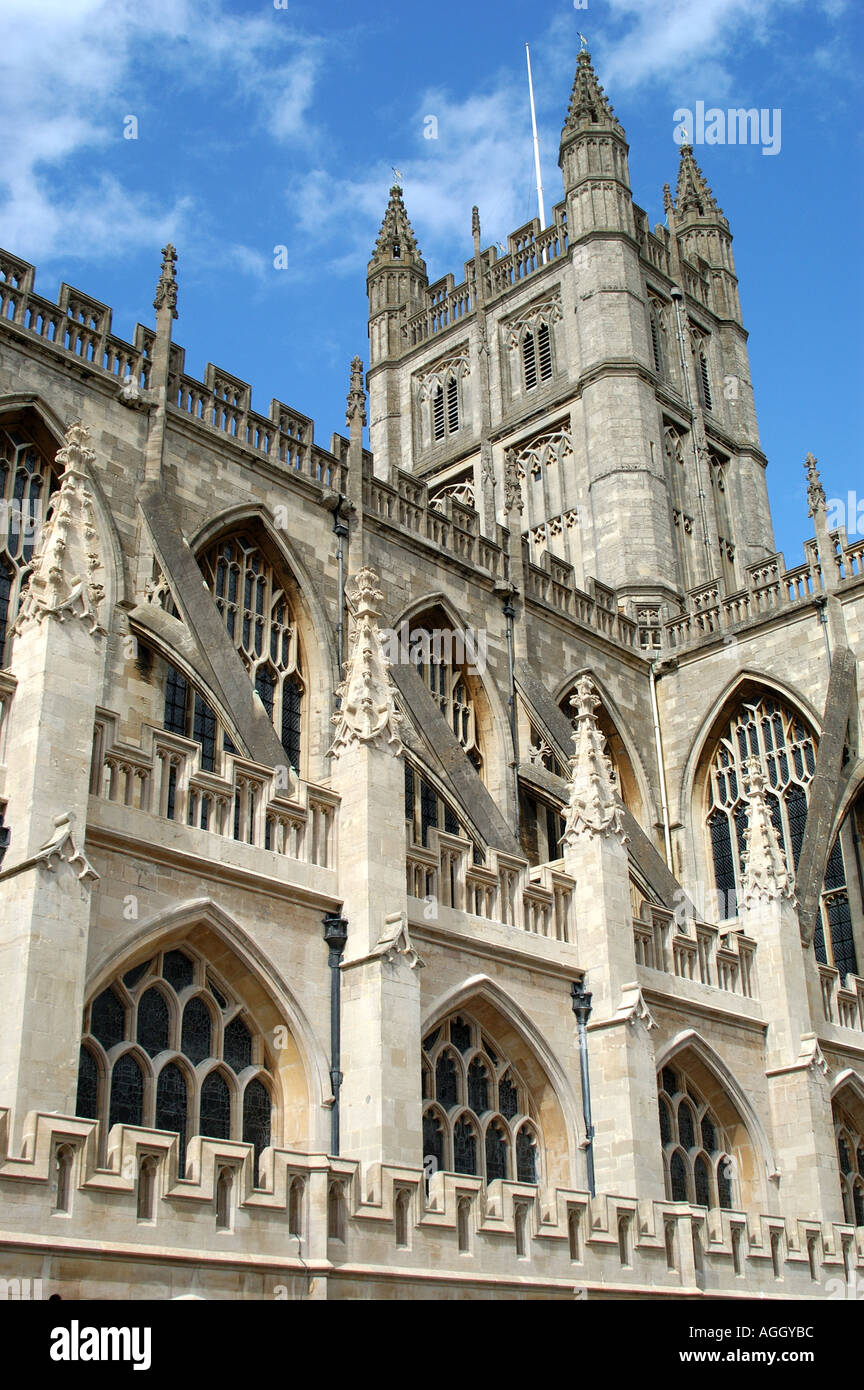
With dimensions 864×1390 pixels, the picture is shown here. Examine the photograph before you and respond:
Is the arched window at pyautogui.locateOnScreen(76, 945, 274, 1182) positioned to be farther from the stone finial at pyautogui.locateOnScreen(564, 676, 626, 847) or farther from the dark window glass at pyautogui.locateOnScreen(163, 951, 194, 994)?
the stone finial at pyautogui.locateOnScreen(564, 676, 626, 847)

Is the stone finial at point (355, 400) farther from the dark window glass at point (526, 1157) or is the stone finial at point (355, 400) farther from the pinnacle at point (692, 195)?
the pinnacle at point (692, 195)

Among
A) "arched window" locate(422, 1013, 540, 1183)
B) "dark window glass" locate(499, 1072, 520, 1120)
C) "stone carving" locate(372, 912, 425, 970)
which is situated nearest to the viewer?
"stone carving" locate(372, 912, 425, 970)

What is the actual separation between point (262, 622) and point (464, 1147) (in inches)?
336

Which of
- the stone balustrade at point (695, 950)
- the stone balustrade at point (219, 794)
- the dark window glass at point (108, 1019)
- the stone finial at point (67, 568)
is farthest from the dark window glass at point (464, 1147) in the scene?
Result: the stone finial at point (67, 568)

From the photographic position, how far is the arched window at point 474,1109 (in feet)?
48.6

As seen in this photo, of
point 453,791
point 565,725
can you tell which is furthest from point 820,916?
point 453,791

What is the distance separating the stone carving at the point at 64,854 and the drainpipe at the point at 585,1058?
6674 mm

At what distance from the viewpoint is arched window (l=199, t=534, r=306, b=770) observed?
20.3 metres

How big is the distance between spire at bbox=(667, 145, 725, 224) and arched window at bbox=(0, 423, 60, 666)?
1086 inches

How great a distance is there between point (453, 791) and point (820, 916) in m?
8.82

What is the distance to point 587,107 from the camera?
3706 centimetres

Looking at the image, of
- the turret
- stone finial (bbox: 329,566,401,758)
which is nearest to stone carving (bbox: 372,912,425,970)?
stone finial (bbox: 329,566,401,758)
